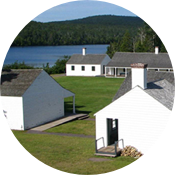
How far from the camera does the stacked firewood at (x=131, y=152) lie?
15.5 metres

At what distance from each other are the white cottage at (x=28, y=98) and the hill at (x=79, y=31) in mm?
77259

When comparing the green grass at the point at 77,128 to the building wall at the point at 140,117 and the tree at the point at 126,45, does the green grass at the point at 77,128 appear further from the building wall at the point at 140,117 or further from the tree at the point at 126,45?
the tree at the point at 126,45

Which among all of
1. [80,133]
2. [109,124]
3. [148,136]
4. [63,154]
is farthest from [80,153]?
[80,133]

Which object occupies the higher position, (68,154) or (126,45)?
(126,45)

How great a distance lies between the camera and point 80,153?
16.3m

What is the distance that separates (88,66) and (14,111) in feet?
111

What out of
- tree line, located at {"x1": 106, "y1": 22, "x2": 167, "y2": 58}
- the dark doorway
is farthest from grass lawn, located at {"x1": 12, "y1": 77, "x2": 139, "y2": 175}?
tree line, located at {"x1": 106, "y1": 22, "x2": 167, "y2": 58}

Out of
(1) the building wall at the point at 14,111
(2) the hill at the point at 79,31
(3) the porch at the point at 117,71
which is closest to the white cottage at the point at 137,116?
(1) the building wall at the point at 14,111

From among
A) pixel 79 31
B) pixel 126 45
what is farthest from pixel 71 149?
pixel 79 31

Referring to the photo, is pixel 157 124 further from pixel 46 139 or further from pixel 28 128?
pixel 28 128

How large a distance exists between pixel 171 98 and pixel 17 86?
32.2 feet

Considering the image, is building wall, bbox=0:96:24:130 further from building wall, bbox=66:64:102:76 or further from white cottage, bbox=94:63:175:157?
building wall, bbox=66:64:102:76

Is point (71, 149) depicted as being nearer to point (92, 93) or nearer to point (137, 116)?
point (137, 116)

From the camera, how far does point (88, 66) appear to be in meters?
55.4
